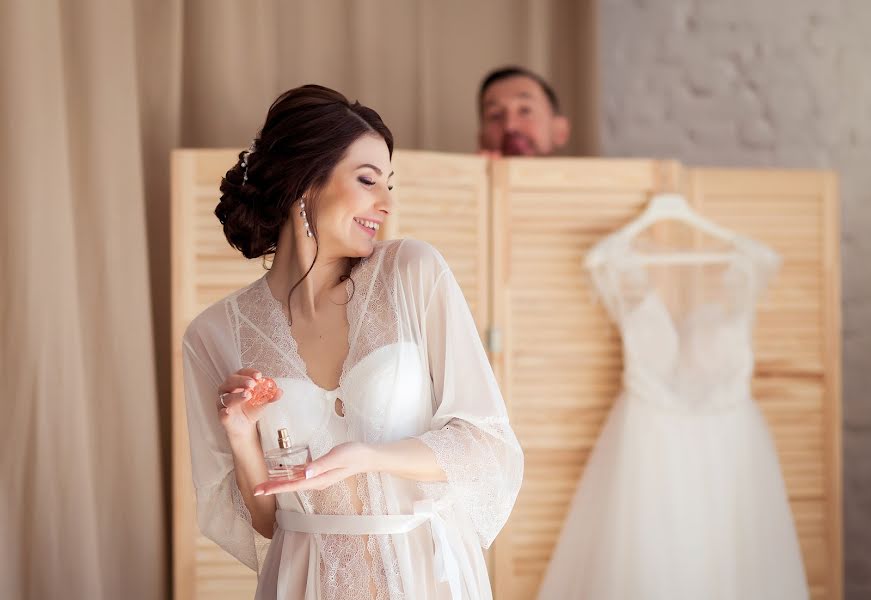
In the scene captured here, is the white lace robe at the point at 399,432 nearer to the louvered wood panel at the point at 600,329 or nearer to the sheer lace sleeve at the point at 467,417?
the sheer lace sleeve at the point at 467,417

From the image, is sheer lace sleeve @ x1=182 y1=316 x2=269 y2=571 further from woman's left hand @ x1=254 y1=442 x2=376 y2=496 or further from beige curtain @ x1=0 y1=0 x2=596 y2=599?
beige curtain @ x1=0 y1=0 x2=596 y2=599

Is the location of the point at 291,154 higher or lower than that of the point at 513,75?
lower

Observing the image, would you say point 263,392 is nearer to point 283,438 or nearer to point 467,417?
point 283,438

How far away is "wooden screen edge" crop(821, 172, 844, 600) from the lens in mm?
2979

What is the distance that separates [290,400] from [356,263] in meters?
0.24

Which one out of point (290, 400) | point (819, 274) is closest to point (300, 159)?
point (290, 400)

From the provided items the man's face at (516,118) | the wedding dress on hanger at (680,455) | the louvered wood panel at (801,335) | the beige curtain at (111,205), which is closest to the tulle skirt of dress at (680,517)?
the wedding dress on hanger at (680,455)

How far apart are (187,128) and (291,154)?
73.2 inches

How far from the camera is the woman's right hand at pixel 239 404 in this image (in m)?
1.33

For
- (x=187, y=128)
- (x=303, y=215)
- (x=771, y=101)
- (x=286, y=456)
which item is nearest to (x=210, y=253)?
(x=187, y=128)

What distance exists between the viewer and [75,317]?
8.86 ft

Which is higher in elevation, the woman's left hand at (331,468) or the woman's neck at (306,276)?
the woman's neck at (306,276)

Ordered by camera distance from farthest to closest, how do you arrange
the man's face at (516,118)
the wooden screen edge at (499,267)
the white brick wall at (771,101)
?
the white brick wall at (771,101) → the man's face at (516,118) → the wooden screen edge at (499,267)

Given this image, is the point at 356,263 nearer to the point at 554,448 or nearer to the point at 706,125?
the point at 554,448
